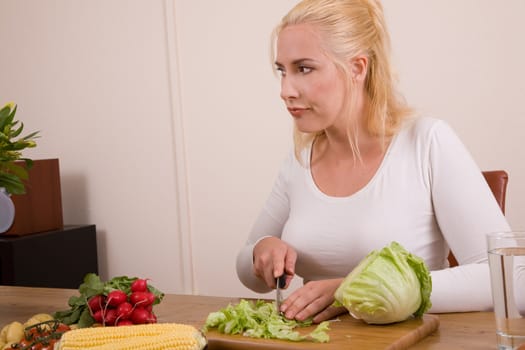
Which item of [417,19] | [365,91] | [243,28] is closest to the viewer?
[365,91]

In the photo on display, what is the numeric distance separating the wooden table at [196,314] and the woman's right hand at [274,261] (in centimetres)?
9

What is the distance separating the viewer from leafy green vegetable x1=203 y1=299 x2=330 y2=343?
128 cm

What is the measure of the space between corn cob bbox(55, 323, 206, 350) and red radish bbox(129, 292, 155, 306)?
0.21 metres

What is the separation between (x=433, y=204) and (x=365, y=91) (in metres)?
0.36

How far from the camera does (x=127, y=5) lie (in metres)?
4.44

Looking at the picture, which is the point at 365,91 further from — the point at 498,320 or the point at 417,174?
the point at 498,320

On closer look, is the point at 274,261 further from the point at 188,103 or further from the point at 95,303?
the point at 188,103

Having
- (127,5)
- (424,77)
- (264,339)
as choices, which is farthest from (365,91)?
(127,5)

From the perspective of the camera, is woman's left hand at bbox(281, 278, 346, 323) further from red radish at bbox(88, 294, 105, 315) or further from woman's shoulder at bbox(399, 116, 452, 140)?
woman's shoulder at bbox(399, 116, 452, 140)

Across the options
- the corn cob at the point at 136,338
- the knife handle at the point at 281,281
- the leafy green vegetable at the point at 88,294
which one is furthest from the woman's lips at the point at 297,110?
the corn cob at the point at 136,338

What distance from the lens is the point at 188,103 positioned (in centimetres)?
428

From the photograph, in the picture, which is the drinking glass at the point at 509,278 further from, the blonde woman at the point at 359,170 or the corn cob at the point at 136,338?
the blonde woman at the point at 359,170

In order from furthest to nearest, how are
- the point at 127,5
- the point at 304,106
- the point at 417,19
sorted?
the point at 127,5 < the point at 417,19 < the point at 304,106

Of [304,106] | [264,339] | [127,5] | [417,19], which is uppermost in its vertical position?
[127,5]
